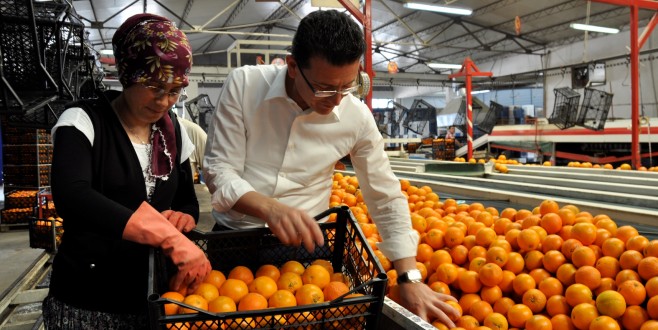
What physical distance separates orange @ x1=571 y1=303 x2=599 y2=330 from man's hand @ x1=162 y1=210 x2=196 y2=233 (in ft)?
3.88

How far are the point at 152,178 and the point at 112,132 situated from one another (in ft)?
0.53

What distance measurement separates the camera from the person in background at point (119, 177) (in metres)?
1.07

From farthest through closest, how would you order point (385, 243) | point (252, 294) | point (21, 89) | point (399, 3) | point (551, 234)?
point (399, 3)
point (21, 89)
point (551, 234)
point (385, 243)
point (252, 294)

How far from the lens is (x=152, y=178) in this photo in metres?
1.27

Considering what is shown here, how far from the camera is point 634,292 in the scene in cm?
145

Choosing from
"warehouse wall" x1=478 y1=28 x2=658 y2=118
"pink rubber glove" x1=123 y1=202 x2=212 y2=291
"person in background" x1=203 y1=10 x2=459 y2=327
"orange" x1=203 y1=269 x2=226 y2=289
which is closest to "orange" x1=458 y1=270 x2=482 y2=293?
"person in background" x1=203 y1=10 x2=459 y2=327

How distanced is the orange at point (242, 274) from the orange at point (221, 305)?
165 mm

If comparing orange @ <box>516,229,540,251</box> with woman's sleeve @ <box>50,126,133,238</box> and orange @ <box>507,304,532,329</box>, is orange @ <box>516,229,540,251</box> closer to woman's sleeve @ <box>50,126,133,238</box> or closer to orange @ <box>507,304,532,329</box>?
orange @ <box>507,304,532,329</box>

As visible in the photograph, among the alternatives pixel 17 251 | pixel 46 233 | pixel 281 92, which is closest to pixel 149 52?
pixel 281 92

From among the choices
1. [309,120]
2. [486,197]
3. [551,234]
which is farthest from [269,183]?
[486,197]

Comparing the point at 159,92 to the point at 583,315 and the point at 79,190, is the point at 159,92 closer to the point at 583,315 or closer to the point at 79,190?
the point at 79,190

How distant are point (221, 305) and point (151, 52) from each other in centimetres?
63

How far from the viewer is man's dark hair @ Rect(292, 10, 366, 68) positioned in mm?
1175

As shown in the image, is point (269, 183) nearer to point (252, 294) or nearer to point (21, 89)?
point (252, 294)
